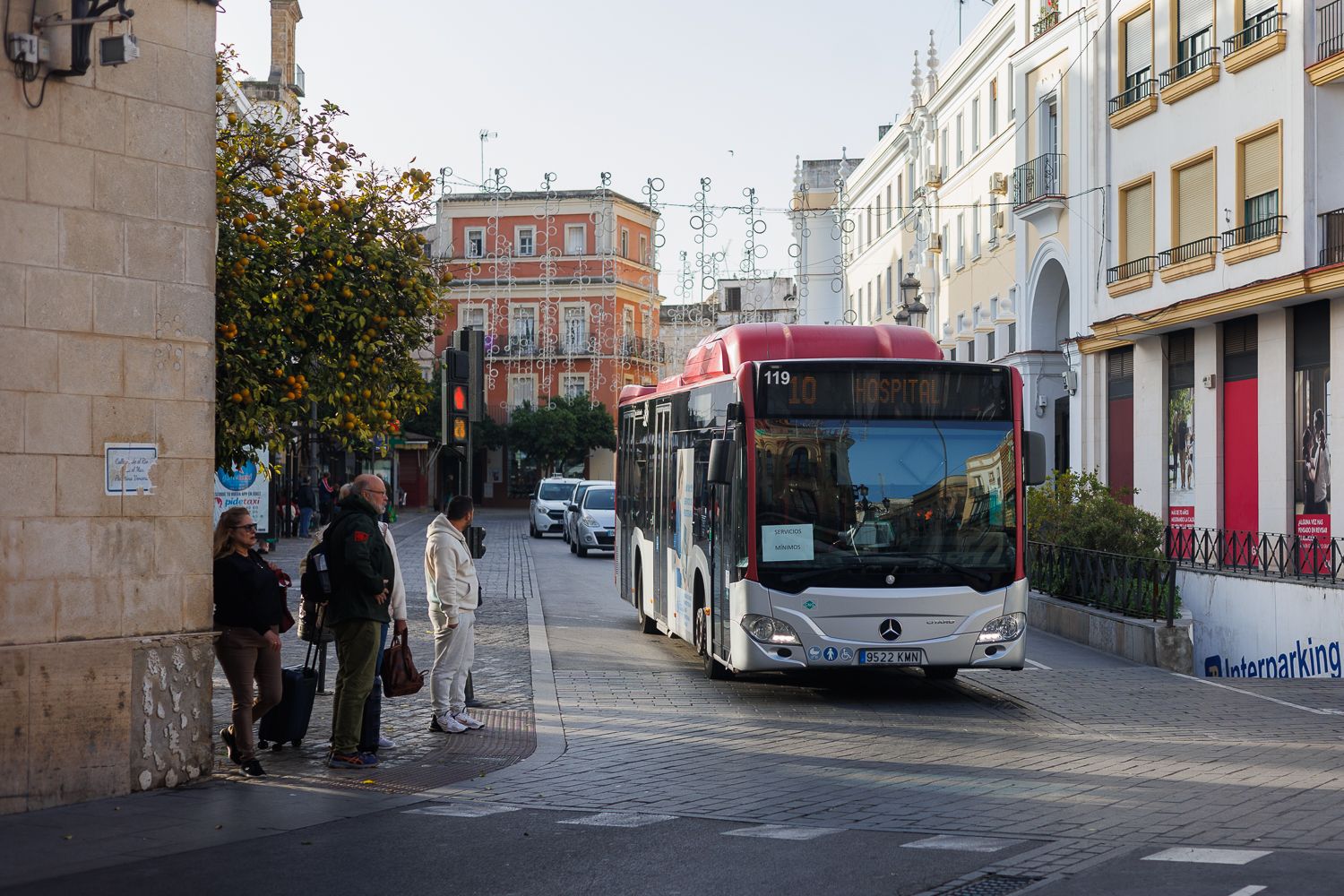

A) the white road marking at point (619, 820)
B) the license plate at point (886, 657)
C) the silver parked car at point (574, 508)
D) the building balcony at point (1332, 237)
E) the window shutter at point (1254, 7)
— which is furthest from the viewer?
the silver parked car at point (574, 508)

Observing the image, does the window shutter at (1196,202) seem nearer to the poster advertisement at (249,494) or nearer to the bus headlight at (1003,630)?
the bus headlight at (1003,630)

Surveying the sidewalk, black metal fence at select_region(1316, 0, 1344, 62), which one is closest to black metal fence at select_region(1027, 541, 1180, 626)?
the sidewalk

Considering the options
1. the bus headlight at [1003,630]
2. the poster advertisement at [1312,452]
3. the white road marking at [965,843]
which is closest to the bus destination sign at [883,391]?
the bus headlight at [1003,630]

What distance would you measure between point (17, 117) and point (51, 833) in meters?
3.85

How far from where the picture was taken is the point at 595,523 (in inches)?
1490

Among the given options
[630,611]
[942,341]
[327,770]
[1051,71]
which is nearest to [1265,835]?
[327,770]

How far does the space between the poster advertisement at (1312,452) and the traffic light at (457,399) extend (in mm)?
14527

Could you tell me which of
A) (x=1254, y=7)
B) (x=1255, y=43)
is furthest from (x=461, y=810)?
(x=1254, y=7)

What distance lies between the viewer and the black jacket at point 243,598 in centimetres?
1020

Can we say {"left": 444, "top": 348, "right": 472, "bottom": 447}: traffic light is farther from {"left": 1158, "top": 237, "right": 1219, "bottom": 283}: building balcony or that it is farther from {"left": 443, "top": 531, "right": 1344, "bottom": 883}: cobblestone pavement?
{"left": 1158, "top": 237, "right": 1219, "bottom": 283}: building balcony

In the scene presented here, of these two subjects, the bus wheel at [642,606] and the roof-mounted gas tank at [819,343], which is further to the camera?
the bus wheel at [642,606]

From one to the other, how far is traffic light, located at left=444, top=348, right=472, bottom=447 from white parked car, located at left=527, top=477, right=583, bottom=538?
3201cm

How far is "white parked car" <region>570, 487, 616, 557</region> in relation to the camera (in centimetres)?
3778

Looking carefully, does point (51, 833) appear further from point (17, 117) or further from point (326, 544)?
point (17, 117)
